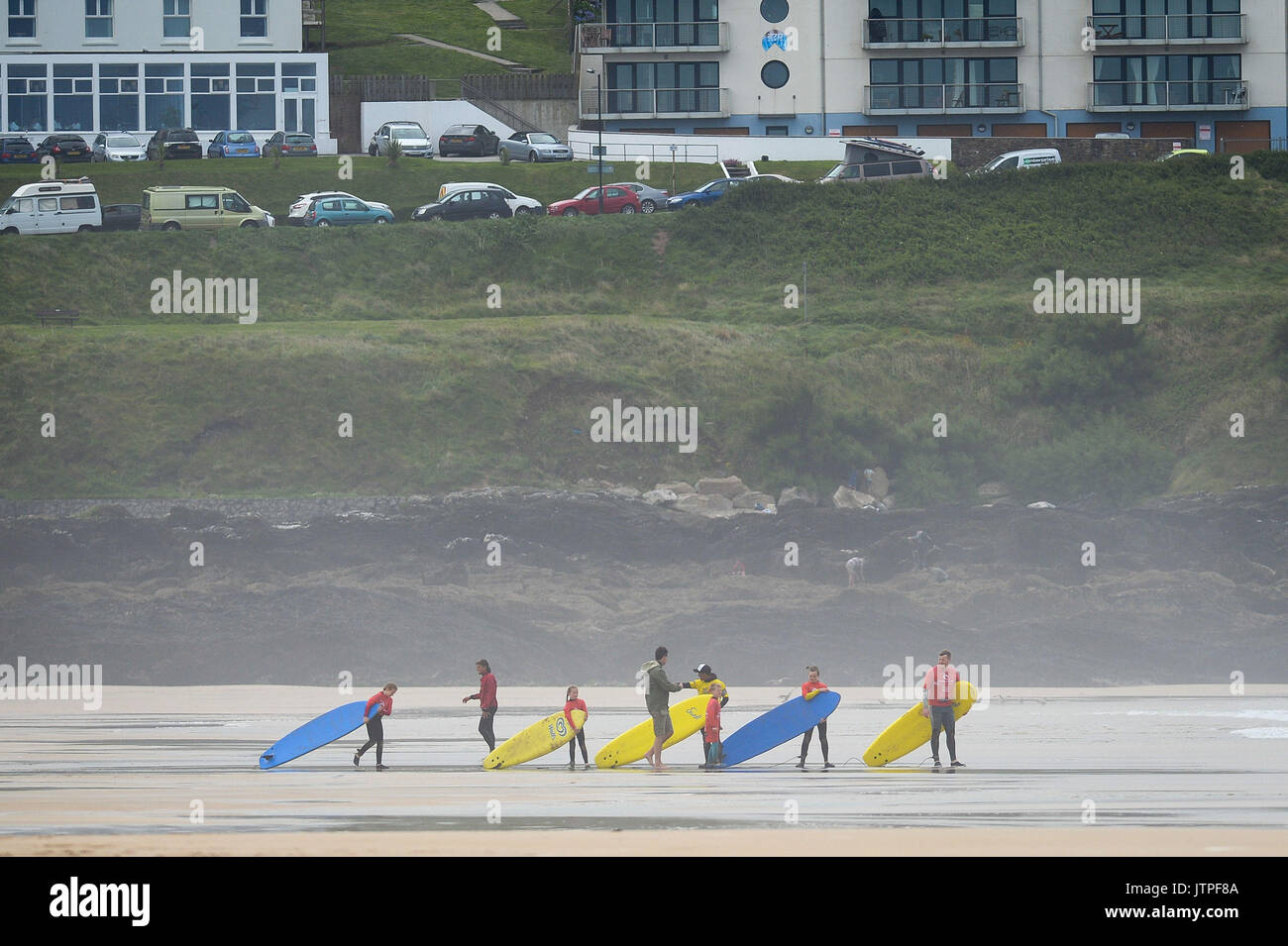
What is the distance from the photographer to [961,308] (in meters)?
51.6

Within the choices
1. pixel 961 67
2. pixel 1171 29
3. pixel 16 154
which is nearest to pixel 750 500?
pixel 961 67

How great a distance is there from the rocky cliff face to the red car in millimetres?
20550

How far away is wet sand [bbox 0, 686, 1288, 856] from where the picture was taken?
1338 centimetres

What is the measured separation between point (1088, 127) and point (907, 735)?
58.3 metres

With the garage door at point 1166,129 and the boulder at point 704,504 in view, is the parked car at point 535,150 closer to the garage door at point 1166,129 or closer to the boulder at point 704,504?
the garage door at point 1166,129

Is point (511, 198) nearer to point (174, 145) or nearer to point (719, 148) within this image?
point (719, 148)

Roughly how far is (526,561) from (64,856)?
77.9 feet

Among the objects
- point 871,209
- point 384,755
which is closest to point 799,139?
point 871,209

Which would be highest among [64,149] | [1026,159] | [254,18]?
[254,18]

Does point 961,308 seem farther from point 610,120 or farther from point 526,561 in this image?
point 610,120

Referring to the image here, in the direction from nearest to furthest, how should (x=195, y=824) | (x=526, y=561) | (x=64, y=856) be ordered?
1. (x=64, y=856)
2. (x=195, y=824)
3. (x=526, y=561)

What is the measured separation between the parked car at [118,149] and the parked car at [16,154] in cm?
236

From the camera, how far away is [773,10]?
72250 mm

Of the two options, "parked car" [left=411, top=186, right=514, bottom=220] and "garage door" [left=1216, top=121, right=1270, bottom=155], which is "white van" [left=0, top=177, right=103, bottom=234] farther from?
"garage door" [left=1216, top=121, right=1270, bottom=155]
